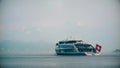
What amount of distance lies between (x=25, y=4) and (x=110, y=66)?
2905mm

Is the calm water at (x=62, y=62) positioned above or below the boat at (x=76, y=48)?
below

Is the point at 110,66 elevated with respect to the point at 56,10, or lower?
lower

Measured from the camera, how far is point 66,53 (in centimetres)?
1040

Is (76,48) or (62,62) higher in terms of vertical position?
(76,48)

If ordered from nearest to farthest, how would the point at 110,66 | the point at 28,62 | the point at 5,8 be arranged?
the point at 5,8, the point at 110,66, the point at 28,62

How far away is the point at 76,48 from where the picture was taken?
409 inches

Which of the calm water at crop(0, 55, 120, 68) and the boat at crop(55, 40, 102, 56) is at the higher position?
the boat at crop(55, 40, 102, 56)

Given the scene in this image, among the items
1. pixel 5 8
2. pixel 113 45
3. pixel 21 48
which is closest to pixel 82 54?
pixel 113 45

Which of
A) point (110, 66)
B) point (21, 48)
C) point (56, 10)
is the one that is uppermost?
point (56, 10)

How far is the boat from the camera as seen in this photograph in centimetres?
978

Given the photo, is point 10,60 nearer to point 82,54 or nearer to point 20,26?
point 20,26

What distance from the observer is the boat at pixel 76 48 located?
385 inches

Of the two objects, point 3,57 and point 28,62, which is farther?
point 28,62

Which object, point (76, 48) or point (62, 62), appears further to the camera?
point (62, 62)
